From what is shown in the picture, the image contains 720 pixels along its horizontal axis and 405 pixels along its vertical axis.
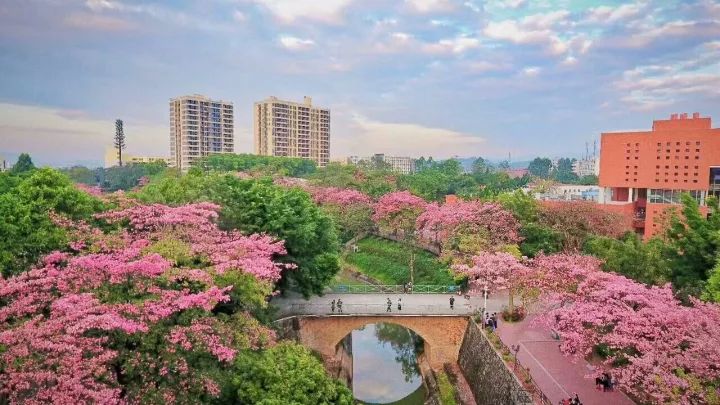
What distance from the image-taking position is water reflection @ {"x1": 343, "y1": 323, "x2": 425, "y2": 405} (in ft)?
82.0

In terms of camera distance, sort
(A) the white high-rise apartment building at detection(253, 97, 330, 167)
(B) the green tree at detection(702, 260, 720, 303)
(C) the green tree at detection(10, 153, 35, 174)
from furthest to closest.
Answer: (A) the white high-rise apartment building at detection(253, 97, 330, 167)
(C) the green tree at detection(10, 153, 35, 174)
(B) the green tree at detection(702, 260, 720, 303)

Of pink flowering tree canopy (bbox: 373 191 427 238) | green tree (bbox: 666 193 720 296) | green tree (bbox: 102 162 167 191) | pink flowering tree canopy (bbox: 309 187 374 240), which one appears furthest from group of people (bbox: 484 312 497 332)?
green tree (bbox: 102 162 167 191)

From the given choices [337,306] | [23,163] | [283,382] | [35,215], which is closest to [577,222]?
[337,306]

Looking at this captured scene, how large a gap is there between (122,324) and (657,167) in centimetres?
3417

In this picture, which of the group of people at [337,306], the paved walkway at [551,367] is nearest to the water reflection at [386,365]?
the group of people at [337,306]

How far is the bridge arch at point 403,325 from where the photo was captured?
23594 millimetres

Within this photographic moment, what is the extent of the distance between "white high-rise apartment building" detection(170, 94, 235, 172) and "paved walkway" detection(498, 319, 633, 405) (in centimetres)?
8251

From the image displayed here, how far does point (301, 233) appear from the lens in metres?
22.0

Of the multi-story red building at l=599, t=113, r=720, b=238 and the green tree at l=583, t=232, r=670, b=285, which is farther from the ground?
the multi-story red building at l=599, t=113, r=720, b=238

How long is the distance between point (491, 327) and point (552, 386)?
4.91 metres

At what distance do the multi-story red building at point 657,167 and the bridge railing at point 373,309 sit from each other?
15267 mm

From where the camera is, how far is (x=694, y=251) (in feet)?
64.4

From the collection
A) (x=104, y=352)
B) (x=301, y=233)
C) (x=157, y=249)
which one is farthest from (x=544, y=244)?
(x=104, y=352)

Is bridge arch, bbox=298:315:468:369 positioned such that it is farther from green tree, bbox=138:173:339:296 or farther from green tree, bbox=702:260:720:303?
green tree, bbox=702:260:720:303
